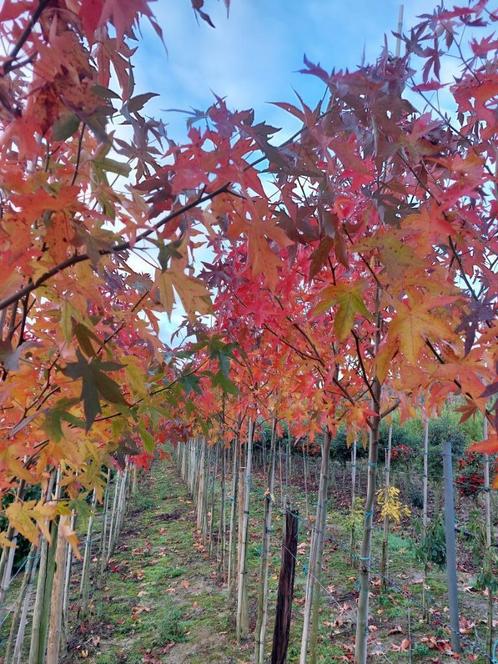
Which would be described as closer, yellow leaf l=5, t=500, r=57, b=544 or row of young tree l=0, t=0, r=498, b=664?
row of young tree l=0, t=0, r=498, b=664

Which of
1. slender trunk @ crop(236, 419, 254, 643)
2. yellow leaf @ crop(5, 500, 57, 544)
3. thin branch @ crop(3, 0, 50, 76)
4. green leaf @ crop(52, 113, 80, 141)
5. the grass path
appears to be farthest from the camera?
the grass path

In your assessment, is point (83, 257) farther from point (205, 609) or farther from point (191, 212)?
point (205, 609)

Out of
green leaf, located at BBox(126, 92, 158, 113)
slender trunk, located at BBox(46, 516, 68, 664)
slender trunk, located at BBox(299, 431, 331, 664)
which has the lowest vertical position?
slender trunk, located at BBox(46, 516, 68, 664)

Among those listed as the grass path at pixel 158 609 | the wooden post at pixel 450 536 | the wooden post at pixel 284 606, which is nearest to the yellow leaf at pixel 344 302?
the wooden post at pixel 284 606

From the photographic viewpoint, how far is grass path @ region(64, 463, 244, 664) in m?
4.62

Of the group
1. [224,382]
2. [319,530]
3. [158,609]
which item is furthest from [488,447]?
[158,609]

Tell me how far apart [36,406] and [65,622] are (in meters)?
4.32

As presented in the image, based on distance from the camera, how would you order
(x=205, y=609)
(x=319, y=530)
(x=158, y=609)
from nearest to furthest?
1. (x=319, y=530)
2. (x=205, y=609)
3. (x=158, y=609)

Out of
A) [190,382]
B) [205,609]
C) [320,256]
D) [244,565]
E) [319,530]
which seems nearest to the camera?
[320,256]

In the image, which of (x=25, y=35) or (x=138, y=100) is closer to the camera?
(x=25, y=35)

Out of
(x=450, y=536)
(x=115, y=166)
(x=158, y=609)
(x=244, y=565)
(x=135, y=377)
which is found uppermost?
(x=115, y=166)

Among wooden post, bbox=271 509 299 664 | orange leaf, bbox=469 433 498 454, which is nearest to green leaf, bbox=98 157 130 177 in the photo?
orange leaf, bbox=469 433 498 454

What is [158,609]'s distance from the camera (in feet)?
18.6

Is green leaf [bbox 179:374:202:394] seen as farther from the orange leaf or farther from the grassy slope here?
the grassy slope
